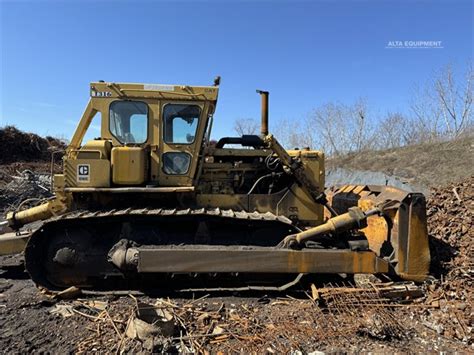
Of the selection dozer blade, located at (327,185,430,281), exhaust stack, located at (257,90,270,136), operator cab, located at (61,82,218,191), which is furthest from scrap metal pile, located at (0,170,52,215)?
dozer blade, located at (327,185,430,281)

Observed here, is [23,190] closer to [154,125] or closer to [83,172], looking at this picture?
[83,172]

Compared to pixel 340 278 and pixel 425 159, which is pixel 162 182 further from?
pixel 425 159

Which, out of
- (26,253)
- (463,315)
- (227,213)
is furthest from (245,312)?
(26,253)

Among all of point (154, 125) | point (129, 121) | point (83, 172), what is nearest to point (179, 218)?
point (154, 125)

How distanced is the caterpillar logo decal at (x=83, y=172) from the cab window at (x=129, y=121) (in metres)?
0.67

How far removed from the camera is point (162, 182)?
19.1 ft

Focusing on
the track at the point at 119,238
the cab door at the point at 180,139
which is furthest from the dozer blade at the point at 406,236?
the cab door at the point at 180,139

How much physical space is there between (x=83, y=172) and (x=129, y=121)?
3.59 ft

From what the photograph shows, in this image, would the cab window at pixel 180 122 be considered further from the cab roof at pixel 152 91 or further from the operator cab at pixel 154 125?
the cab roof at pixel 152 91

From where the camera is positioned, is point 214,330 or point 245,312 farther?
point 245,312

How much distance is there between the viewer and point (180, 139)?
19.3 feet

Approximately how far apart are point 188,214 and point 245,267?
3.75ft

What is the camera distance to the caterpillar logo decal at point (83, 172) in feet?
18.3

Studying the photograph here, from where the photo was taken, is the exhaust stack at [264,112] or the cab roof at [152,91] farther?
the exhaust stack at [264,112]
